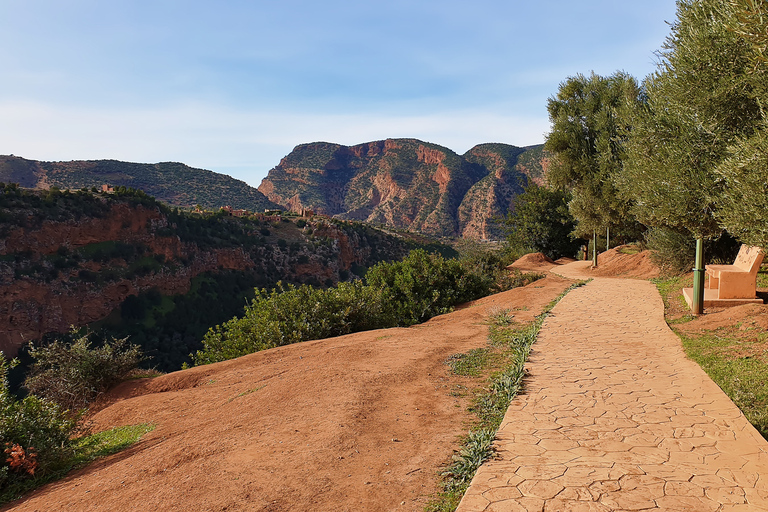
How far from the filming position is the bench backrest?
9.23 m

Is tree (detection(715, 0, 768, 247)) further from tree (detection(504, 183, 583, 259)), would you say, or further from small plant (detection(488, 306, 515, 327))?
tree (detection(504, 183, 583, 259))

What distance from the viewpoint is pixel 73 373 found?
9609 mm

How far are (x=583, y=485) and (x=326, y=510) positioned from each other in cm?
202

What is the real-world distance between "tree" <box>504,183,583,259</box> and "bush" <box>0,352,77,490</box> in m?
29.9

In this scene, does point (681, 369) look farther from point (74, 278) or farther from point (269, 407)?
point (74, 278)

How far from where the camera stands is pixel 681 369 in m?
6.47

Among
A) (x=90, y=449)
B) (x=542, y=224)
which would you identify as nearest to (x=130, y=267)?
(x=542, y=224)

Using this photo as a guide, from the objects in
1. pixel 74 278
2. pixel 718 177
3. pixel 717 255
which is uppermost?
pixel 718 177

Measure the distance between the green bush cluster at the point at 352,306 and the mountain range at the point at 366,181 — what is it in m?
37.4

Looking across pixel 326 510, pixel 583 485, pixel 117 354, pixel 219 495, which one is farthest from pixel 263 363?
pixel 583 485

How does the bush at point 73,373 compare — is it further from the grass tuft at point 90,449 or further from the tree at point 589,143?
the tree at point 589,143

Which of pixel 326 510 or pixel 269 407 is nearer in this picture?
pixel 326 510

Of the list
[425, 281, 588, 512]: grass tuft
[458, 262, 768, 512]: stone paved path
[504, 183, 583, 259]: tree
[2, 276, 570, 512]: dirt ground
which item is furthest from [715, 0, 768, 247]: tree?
[504, 183, 583, 259]: tree

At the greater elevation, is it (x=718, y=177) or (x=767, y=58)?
(x=767, y=58)
